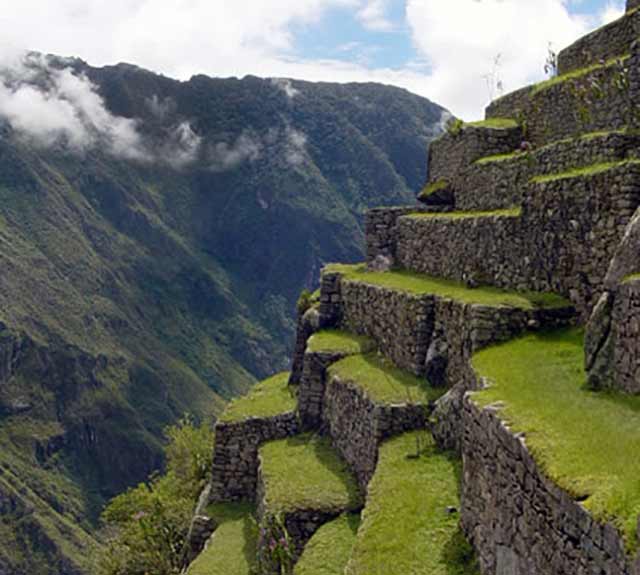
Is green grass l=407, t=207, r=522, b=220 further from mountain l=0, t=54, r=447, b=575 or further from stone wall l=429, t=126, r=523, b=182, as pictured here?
mountain l=0, t=54, r=447, b=575

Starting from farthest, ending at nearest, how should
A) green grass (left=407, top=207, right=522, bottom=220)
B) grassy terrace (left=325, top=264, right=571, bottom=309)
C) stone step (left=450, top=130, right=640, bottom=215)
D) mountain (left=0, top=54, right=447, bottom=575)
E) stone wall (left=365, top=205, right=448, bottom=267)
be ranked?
mountain (left=0, top=54, right=447, bottom=575)
stone wall (left=365, top=205, right=448, bottom=267)
green grass (left=407, top=207, right=522, bottom=220)
stone step (left=450, top=130, right=640, bottom=215)
grassy terrace (left=325, top=264, right=571, bottom=309)

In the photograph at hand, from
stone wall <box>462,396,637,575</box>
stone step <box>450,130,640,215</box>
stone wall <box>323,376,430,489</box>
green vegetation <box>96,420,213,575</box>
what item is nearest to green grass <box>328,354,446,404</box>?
stone wall <box>323,376,430,489</box>

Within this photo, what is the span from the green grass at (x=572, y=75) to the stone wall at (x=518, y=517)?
8482 mm

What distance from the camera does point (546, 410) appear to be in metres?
8.49

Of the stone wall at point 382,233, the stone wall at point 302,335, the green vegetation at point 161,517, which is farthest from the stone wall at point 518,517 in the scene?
the green vegetation at point 161,517

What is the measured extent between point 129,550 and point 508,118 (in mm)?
15642

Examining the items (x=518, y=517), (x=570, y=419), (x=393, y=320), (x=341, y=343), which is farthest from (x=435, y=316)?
(x=518, y=517)

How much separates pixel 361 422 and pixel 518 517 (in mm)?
7116

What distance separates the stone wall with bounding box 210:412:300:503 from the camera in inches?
743

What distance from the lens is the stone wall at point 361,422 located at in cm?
1370

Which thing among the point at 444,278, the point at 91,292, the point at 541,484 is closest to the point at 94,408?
the point at 91,292

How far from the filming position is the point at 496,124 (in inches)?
815

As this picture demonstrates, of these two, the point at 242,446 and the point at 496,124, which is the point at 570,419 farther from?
the point at 496,124

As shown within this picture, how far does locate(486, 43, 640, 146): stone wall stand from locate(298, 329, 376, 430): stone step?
5785 mm
